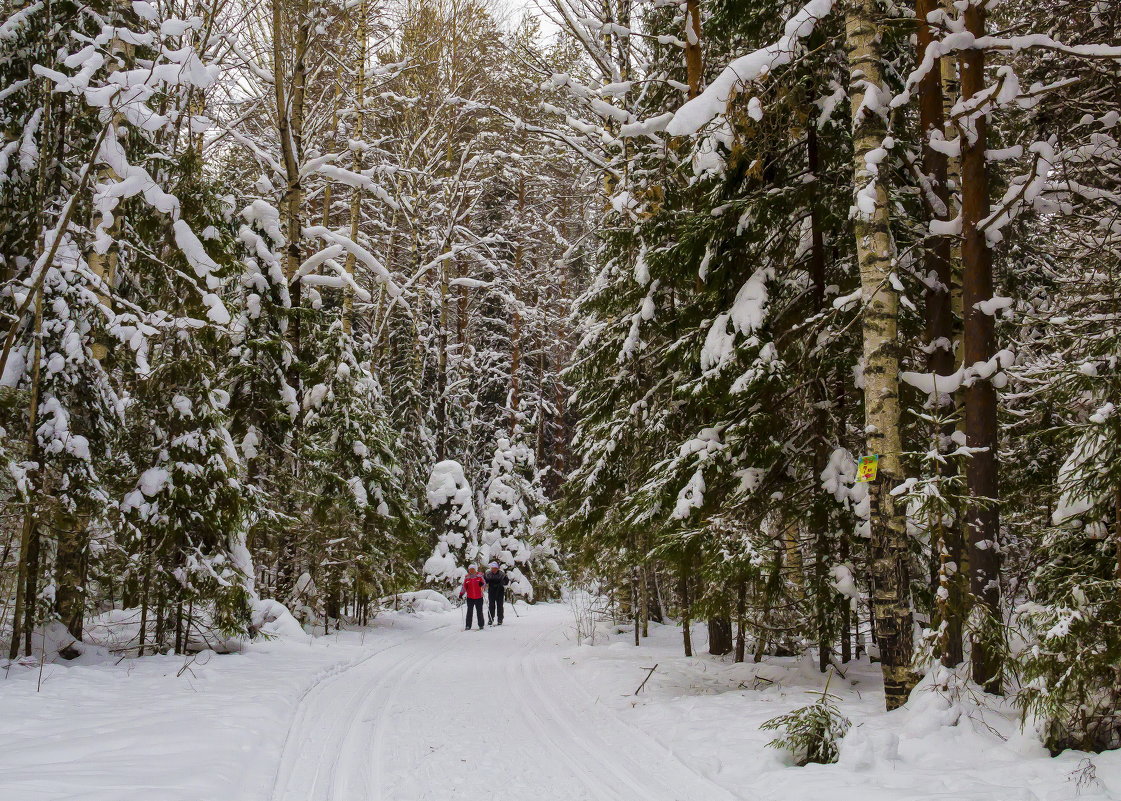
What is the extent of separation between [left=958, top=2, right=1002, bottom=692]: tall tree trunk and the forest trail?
3352 mm

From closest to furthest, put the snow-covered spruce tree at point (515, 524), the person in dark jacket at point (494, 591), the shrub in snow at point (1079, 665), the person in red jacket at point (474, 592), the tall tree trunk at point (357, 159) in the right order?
the shrub in snow at point (1079, 665), the tall tree trunk at point (357, 159), the person in red jacket at point (474, 592), the person in dark jacket at point (494, 591), the snow-covered spruce tree at point (515, 524)

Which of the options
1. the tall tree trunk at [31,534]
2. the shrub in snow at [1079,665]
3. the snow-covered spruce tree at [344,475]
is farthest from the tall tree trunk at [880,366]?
the snow-covered spruce tree at [344,475]

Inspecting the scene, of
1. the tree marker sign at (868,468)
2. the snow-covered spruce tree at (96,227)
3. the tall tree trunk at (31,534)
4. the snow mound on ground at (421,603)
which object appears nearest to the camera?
the tree marker sign at (868,468)

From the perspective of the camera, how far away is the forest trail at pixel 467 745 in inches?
214

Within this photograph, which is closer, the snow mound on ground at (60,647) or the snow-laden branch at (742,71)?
the snow-laden branch at (742,71)

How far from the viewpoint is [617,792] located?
5.41 metres

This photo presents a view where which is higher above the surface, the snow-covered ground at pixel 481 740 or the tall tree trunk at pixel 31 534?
the tall tree trunk at pixel 31 534

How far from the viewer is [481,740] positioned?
693 cm

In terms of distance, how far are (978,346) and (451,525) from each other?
19419 mm

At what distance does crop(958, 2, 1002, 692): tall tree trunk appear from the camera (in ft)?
21.4

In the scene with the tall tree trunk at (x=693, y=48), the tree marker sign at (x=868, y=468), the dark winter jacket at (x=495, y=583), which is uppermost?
the tall tree trunk at (x=693, y=48)

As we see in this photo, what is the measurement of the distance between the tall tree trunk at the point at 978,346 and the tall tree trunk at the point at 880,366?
0.70 m

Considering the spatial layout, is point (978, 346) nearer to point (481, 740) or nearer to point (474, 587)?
point (481, 740)

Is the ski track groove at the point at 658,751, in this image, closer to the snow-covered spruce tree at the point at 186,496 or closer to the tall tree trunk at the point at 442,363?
the snow-covered spruce tree at the point at 186,496
